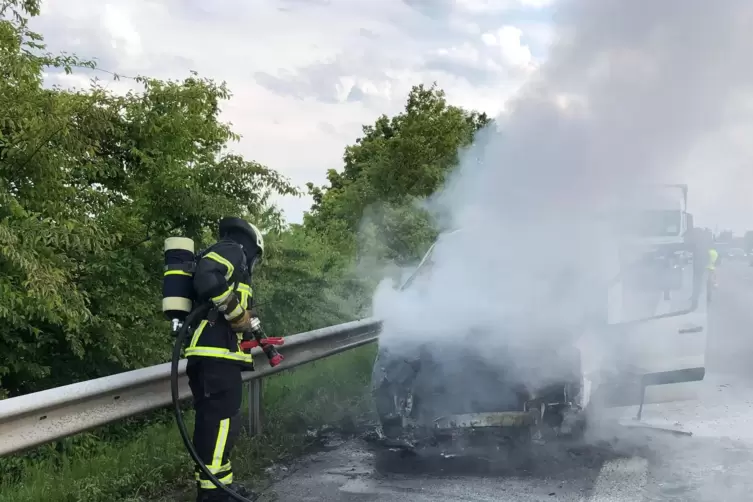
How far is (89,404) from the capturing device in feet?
13.9

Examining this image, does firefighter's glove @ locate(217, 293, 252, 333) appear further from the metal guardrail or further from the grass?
the grass

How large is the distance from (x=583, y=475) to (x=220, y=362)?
269cm

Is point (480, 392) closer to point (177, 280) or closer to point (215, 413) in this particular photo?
point (215, 413)

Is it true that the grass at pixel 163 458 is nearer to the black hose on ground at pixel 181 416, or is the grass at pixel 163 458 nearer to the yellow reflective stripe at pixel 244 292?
the black hose on ground at pixel 181 416

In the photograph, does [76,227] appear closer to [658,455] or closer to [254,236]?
[254,236]

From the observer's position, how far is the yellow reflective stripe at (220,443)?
4453mm

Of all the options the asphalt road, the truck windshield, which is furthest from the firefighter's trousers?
the truck windshield

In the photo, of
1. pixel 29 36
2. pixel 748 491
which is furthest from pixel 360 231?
pixel 748 491

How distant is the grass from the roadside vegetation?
2cm

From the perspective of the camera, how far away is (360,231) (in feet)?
50.1

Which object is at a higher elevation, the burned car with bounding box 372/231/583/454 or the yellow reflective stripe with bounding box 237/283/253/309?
the yellow reflective stripe with bounding box 237/283/253/309

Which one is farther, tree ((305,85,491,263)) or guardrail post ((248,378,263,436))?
tree ((305,85,491,263))

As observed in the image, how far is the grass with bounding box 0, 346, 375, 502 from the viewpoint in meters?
4.45

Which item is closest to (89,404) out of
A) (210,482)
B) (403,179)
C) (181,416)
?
(181,416)
